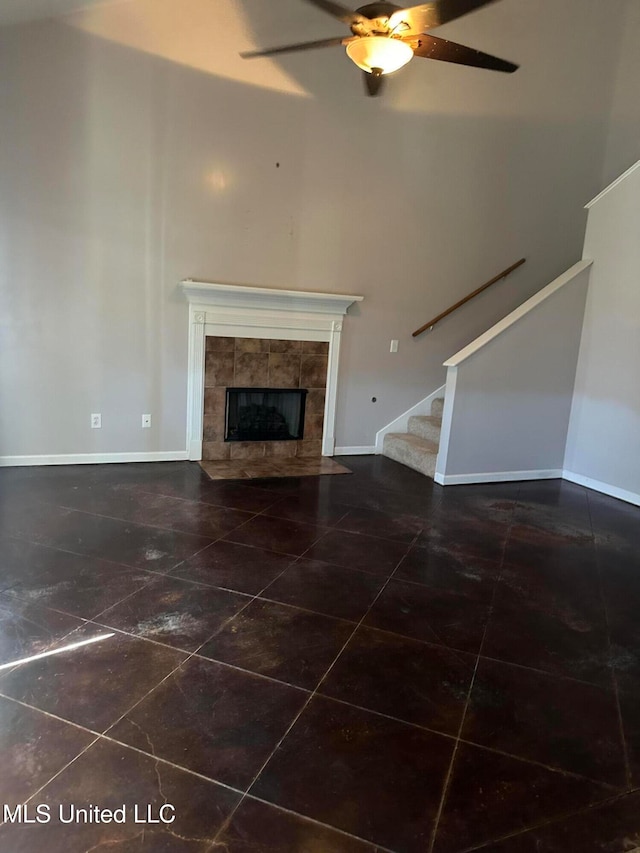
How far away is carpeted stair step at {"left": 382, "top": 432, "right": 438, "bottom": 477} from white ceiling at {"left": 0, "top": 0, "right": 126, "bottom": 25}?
4.14 metres

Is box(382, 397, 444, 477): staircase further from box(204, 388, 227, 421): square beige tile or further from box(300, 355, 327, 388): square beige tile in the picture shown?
box(204, 388, 227, 421): square beige tile

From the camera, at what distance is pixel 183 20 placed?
4.15 meters

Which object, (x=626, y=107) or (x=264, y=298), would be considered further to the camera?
(x=626, y=107)

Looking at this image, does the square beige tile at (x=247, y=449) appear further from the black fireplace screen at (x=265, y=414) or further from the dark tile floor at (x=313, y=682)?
the dark tile floor at (x=313, y=682)

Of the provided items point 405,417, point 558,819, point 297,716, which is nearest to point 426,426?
point 405,417

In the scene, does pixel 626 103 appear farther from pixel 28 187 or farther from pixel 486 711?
pixel 486 711

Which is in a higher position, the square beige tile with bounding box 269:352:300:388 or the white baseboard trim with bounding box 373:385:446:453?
the square beige tile with bounding box 269:352:300:388

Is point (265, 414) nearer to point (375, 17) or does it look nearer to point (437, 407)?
point (437, 407)

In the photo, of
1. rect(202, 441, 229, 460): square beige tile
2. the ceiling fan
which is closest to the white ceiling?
the ceiling fan

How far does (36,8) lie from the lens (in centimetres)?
363

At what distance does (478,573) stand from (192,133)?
3.88 metres

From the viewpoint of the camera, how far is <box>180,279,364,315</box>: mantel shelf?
4.52m

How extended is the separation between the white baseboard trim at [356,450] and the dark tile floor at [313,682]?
69.6 inches

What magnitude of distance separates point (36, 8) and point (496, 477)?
4.85 meters
